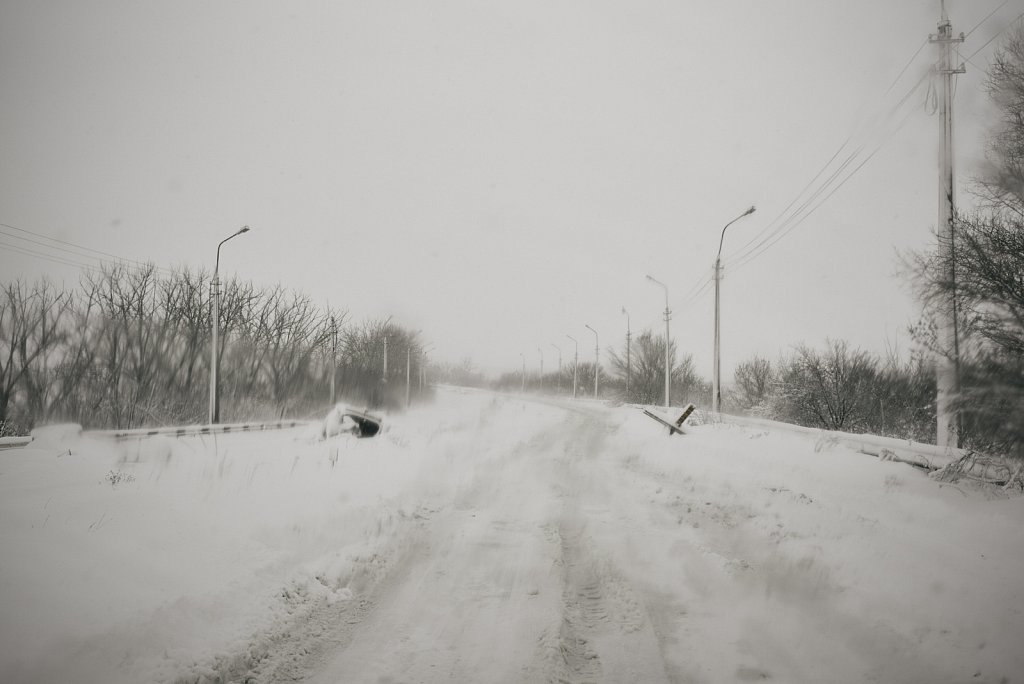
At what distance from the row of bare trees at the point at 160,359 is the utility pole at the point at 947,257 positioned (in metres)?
26.6

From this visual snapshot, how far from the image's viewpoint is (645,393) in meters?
48.2

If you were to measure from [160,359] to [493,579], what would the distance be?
28916mm

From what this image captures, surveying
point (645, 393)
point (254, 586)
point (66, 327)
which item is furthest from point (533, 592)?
point (645, 393)

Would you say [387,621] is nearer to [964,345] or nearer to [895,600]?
[895,600]

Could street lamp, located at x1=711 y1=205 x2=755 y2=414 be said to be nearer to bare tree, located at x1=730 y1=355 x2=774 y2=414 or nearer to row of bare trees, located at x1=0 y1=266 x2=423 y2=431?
row of bare trees, located at x1=0 y1=266 x2=423 y2=431

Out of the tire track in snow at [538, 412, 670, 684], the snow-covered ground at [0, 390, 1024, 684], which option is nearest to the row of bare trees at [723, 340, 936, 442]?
the snow-covered ground at [0, 390, 1024, 684]

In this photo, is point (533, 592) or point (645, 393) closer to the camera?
point (533, 592)

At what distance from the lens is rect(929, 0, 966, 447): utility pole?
884cm

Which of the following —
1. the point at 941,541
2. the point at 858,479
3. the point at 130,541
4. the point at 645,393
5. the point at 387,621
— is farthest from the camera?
the point at 645,393

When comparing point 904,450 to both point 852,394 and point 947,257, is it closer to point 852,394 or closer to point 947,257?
point 947,257

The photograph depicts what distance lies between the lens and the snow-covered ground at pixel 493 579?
3.37 m

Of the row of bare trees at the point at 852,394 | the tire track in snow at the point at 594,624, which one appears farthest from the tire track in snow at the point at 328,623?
the row of bare trees at the point at 852,394

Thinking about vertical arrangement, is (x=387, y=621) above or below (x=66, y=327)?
below

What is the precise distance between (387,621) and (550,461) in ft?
28.7
